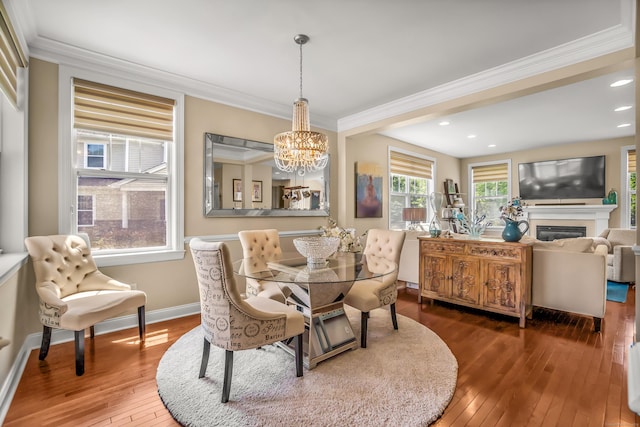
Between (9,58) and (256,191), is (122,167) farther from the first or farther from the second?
(256,191)

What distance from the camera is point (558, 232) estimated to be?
22.1ft

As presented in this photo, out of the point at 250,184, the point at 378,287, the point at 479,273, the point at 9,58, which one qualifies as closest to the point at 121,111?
the point at 9,58

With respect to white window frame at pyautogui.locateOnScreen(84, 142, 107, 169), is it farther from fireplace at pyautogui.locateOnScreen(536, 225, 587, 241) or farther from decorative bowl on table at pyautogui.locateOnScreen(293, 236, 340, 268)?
fireplace at pyautogui.locateOnScreen(536, 225, 587, 241)

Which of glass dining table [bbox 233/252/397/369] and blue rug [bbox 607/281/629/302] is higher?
glass dining table [bbox 233/252/397/369]

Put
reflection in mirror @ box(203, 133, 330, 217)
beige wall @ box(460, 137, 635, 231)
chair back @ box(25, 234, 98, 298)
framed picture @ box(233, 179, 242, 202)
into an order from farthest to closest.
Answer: beige wall @ box(460, 137, 635, 231) < framed picture @ box(233, 179, 242, 202) < reflection in mirror @ box(203, 133, 330, 217) < chair back @ box(25, 234, 98, 298)

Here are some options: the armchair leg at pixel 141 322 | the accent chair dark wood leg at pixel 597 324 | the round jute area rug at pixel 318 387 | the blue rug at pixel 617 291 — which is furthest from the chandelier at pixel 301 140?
the blue rug at pixel 617 291

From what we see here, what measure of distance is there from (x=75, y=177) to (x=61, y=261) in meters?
0.82

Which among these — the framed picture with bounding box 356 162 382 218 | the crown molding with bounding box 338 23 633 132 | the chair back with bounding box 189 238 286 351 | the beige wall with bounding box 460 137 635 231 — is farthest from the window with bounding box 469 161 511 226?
the chair back with bounding box 189 238 286 351

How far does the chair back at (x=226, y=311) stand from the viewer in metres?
1.82

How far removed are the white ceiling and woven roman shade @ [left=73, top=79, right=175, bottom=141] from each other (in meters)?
0.23

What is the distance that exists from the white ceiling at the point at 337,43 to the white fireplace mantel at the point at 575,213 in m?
2.87

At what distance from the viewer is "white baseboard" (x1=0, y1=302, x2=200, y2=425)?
1.89 metres

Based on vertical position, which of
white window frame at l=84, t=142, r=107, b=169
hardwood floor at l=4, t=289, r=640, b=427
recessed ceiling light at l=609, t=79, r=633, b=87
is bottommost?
hardwood floor at l=4, t=289, r=640, b=427

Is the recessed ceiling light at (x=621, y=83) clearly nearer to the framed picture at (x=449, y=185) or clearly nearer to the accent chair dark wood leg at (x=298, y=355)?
the framed picture at (x=449, y=185)
